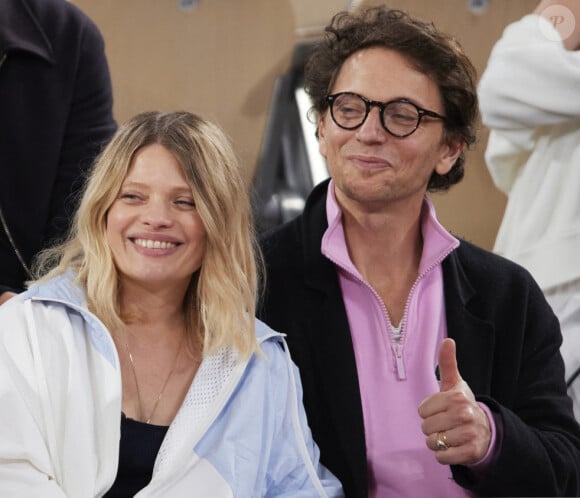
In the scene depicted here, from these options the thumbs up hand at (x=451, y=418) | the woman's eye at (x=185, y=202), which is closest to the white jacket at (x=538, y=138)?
the thumbs up hand at (x=451, y=418)

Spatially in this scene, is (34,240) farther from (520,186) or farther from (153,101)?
(520,186)

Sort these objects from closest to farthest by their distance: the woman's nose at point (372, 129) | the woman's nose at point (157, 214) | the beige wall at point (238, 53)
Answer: the woman's nose at point (157, 214)
the woman's nose at point (372, 129)
the beige wall at point (238, 53)

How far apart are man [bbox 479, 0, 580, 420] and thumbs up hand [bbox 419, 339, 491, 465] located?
15.3 inches

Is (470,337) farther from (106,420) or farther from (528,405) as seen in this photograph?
(106,420)

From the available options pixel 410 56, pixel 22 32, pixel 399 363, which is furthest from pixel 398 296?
pixel 22 32

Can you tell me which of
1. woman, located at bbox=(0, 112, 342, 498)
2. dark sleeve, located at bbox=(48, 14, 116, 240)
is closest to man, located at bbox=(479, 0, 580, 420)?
woman, located at bbox=(0, 112, 342, 498)

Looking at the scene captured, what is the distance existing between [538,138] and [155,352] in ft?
2.48

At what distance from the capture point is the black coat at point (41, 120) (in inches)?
57.8

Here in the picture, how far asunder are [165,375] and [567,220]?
0.71 m

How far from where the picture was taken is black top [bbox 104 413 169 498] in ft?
3.95

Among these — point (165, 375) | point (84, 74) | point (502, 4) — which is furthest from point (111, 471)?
point (502, 4)

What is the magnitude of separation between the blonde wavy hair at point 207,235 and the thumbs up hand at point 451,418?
239 mm

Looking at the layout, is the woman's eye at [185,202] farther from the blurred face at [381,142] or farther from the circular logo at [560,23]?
the circular logo at [560,23]

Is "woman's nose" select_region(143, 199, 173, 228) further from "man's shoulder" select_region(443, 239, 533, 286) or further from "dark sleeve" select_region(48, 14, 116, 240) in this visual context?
"man's shoulder" select_region(443, 239, 533, 286)
